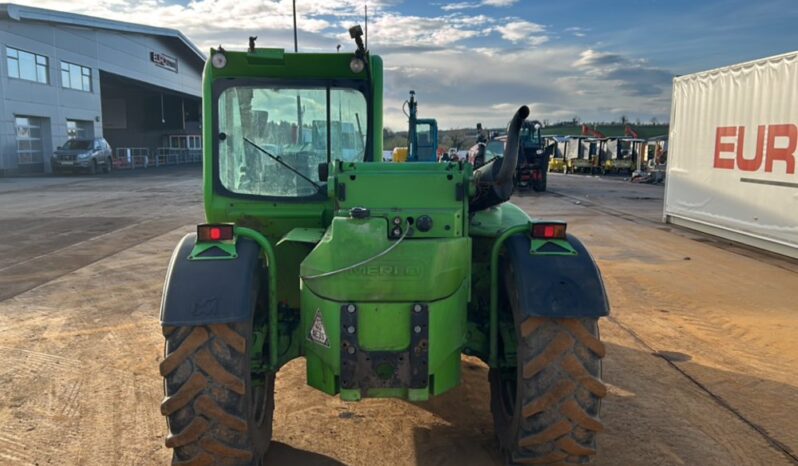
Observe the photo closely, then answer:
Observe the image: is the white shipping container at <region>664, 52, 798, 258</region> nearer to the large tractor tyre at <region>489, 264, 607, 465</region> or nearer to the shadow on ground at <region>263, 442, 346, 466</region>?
the large tractor tyre at <region>489, 264, 607, 465</region>

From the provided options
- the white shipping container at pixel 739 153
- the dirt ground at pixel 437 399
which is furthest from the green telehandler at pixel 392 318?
the white shipping container at pixel 739 153

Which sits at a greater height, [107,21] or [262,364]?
[107,21]

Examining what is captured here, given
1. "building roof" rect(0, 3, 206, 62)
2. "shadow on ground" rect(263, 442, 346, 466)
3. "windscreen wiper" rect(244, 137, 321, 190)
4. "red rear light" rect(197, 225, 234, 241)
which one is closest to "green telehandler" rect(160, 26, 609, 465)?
"red rear light" rect(197, 225, 234, 241)

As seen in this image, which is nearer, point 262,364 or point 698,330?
point 262,364

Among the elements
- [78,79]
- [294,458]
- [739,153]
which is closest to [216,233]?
[294,458]

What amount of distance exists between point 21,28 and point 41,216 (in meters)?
21.5

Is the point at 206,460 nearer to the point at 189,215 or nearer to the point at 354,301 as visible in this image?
the point at 354,301

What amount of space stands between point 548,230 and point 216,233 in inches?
75.6

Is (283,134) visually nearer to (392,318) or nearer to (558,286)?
(392,318)

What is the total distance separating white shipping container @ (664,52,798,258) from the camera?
1090 cm

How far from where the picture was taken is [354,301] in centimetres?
331

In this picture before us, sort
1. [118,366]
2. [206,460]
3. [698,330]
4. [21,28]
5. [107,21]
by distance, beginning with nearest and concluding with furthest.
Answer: [206,460], [118,366], [698,330], [21,28], [107,21]

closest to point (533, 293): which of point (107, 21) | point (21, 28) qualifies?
point (21, 28)

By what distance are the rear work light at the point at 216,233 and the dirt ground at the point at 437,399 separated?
1.44m
